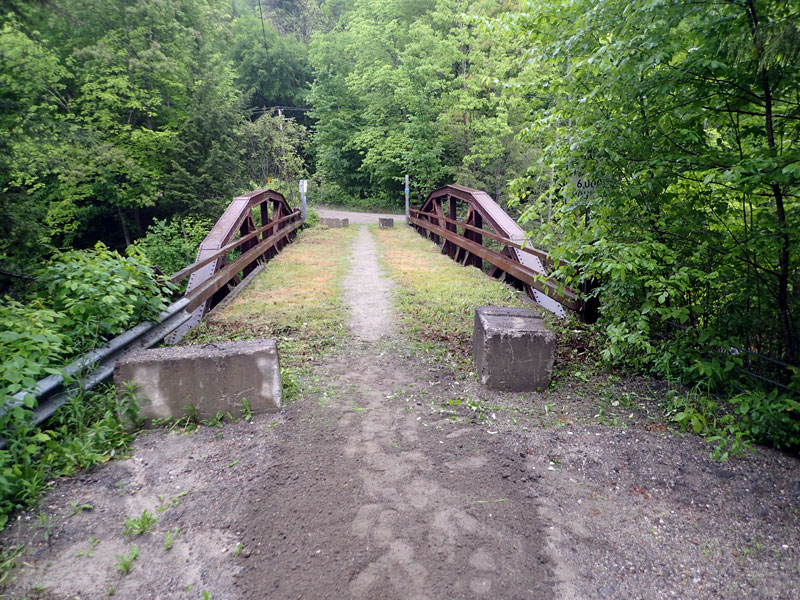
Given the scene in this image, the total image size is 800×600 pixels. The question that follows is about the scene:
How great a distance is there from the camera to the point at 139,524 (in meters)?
2.26

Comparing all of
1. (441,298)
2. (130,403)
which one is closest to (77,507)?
(130,403)

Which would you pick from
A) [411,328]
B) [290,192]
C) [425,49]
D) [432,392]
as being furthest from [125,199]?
[432,392]

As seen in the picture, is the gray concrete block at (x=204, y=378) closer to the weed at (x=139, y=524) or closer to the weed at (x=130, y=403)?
the weed at (x=130, y=403)

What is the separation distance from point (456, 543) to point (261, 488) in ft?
3.56

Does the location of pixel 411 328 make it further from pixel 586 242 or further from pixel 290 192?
pixel 290 192

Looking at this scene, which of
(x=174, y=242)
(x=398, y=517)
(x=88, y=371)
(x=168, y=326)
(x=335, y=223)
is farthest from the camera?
(x=335, y=223)

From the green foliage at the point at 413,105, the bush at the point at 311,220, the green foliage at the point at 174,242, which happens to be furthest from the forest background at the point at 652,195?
the bush at the point at 311,220

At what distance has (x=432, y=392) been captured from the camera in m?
3.78

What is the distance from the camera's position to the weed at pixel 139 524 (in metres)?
2.24

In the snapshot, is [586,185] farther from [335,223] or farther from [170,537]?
[335,223]

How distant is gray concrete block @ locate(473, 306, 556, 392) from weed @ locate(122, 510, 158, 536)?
242cm

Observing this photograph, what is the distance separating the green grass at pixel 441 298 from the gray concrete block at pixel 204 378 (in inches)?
71.1

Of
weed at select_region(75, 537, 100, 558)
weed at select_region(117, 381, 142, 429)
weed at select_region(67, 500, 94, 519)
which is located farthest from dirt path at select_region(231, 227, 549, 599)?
weed at select_region(117, 381, 142, 429)

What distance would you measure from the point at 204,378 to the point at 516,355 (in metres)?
2.24
